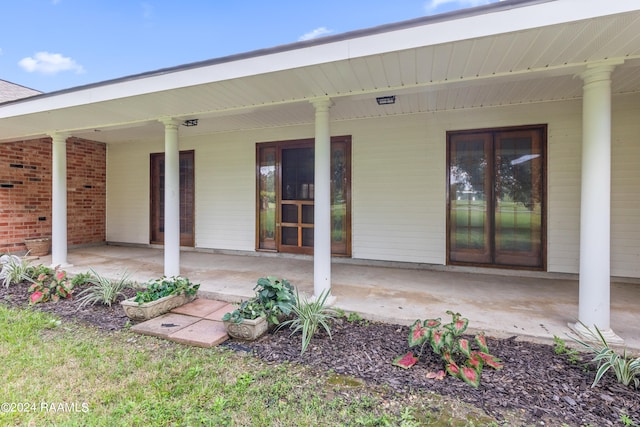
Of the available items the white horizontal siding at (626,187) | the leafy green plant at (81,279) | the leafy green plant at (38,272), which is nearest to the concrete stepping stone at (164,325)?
the leafy green plant at (81,279)

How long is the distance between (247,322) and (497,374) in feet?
6.53

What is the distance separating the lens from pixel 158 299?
3.49 m

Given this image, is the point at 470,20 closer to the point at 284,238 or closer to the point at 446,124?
the point at 446,124

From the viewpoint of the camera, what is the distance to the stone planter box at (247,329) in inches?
112

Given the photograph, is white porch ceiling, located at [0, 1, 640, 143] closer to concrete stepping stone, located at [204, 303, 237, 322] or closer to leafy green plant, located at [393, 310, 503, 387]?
leafy green plant, located at [393, 310, 503, 387]

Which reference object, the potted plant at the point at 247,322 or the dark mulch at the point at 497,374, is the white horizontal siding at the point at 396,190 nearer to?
the dark mulch at the point at 497,374

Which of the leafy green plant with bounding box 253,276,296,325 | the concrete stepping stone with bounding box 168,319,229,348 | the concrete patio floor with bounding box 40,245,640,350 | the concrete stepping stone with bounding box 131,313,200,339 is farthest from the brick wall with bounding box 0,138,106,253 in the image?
the leafy green plant with bounding box 253,276,296,325

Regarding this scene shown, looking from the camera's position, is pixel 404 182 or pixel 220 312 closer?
pixel 220 312

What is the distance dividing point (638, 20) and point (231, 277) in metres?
4.83

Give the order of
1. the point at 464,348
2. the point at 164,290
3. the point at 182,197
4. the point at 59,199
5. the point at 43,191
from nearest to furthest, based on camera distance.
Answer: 1. the point at 464,348
2. the point at 164,290
3. the point at 59,199
4. the point at 43,191
5. the point at 182,197

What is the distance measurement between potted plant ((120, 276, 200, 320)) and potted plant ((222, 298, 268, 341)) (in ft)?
3.14

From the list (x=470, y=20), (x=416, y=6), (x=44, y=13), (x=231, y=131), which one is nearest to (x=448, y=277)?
(x=470, y=20)

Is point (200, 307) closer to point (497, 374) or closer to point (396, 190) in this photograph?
point (497, 374)

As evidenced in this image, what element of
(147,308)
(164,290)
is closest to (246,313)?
(147,308)
